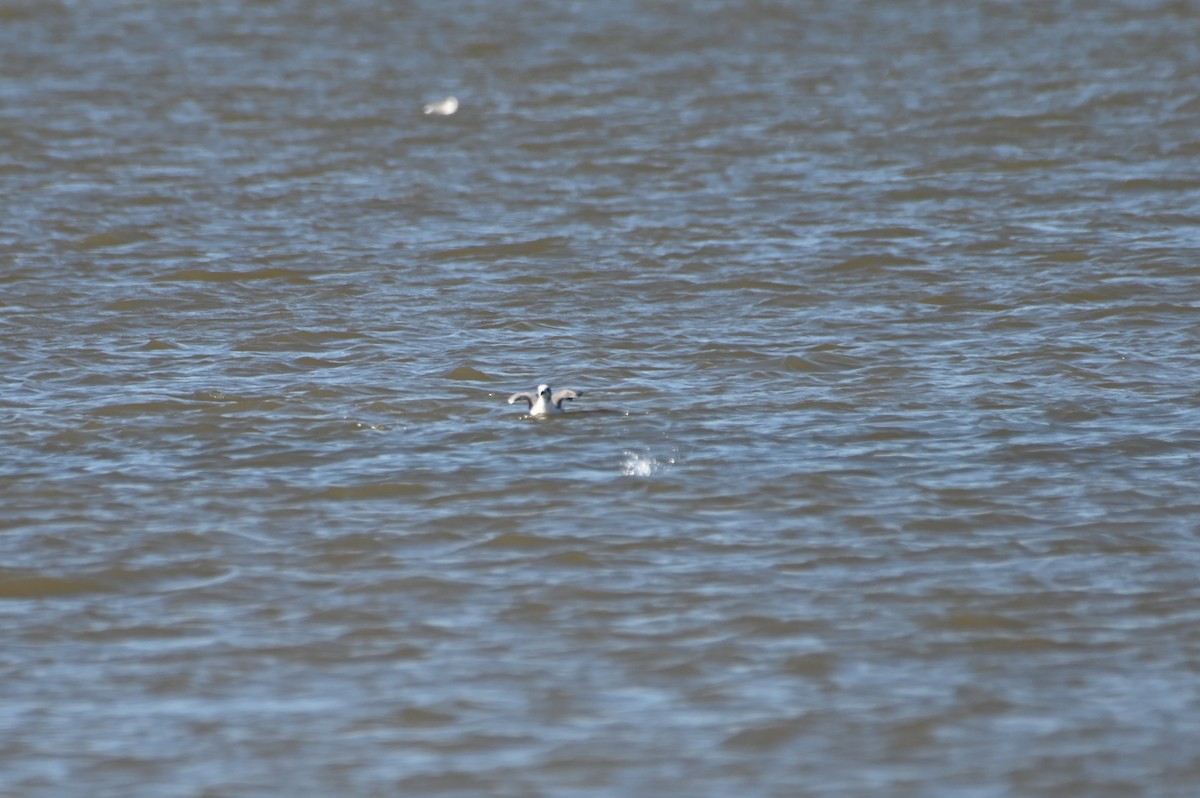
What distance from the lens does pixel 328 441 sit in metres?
10.6

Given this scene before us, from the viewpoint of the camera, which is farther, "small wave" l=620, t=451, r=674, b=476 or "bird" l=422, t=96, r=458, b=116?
"bird" l=422, t=96, r=458, b=116

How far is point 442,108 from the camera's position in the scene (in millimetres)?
21656

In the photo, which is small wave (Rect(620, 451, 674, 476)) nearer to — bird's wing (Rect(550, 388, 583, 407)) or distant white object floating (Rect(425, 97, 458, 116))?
bird's wing (Rect(550, 388, 583, 407))

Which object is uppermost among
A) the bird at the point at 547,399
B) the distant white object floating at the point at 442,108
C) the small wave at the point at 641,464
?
the distant white object floating at the point at 442,108

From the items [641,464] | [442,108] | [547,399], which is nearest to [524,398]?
[547,399]

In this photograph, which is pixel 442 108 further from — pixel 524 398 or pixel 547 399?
pixel 547 399

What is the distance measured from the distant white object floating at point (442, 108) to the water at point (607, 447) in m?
0.18

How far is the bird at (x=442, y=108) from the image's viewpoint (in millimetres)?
21562

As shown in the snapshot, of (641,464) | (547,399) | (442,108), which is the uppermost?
(442,108)

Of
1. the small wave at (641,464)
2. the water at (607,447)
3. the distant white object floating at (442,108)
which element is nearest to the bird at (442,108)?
the distant white object floating at (442,108)

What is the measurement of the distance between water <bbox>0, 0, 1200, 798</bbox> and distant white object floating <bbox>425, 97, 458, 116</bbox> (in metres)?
0.18

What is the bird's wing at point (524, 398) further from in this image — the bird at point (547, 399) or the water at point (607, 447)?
the water at point (607, 447)

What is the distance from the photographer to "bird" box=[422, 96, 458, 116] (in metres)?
21.6

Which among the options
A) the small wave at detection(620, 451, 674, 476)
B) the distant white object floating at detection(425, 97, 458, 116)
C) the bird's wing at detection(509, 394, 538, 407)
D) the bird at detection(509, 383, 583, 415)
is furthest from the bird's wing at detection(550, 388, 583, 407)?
the distant white object floating at detection(425, 97, 458, 116)
